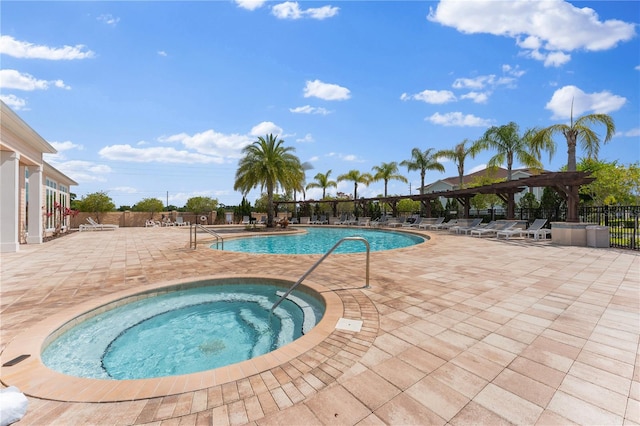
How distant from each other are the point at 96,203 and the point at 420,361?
33.0m

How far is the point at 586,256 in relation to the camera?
8.80 m

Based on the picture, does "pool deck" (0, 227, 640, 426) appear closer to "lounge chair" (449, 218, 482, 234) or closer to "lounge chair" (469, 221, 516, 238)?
"lounge chair" (469, 221, 516, 238)

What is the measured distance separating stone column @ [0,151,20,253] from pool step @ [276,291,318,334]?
12.3m

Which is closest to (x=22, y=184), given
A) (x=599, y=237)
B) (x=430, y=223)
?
(x=430, y=223)

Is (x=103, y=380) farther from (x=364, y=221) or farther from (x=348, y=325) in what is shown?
(x=364, y=221)

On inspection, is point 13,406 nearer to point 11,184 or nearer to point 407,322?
point 407,322

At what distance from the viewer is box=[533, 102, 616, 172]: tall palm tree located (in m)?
13.8

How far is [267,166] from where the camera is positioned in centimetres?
2125

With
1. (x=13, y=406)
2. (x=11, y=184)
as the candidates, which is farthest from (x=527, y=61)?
(x=11, y=184)

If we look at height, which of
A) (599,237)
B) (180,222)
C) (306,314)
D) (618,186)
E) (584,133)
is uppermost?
(584,133)

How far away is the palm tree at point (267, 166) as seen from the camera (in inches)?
846

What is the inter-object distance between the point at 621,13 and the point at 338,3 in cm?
837

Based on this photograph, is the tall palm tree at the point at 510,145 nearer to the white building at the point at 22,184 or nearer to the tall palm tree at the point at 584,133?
the tall palm tree at the point at 584,133

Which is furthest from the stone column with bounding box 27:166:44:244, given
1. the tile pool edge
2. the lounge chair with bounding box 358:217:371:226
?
the lounge chair with bounding box 358:217:371:226
